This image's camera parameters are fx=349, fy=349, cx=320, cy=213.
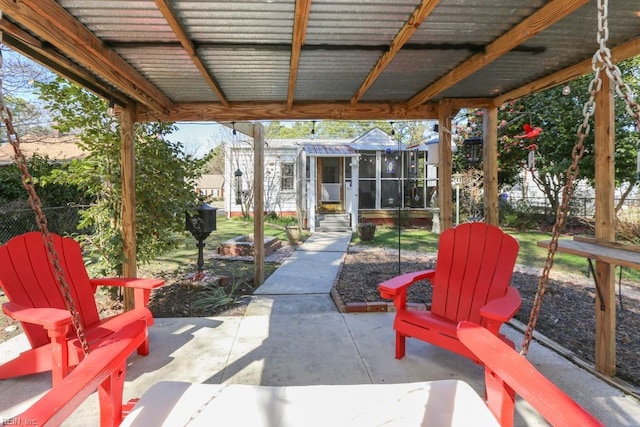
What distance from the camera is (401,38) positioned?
239 cm

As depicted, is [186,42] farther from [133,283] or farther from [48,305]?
[48,305]

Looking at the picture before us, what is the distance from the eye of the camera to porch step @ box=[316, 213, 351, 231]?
11195 mm

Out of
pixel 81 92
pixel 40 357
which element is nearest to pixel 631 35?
pixel 40 357

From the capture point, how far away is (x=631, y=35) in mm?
2398

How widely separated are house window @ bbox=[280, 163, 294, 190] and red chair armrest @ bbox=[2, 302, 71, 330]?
40.2 ft

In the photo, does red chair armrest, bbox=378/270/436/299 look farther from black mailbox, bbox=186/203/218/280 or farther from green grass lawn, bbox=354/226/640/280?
green grass lawn, bbox=354/226/640/280

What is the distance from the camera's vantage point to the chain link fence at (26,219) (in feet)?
21.6

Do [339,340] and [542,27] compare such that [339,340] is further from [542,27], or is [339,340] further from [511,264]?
[542,27]

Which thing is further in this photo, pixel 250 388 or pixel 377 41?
pixel 377 41

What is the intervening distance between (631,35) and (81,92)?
16.1 feet

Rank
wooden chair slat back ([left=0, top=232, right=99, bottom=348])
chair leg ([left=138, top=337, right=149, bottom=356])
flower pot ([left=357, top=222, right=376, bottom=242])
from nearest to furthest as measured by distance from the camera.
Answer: wooden chair slat back ([left=0, top=232, right=99, bottom=348]) < chair leg ([left=138, top=337, right=149, bottom=356]) < flower pot ([left=357, top=222, right=376, bottom=242])

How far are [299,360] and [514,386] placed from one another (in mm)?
1932

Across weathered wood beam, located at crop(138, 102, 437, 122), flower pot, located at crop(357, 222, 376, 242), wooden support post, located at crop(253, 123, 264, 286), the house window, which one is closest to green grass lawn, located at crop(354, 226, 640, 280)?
flower pot, located at crop(357, 222, 376, 242)

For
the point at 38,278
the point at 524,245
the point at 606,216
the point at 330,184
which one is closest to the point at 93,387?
the point at 38,278
